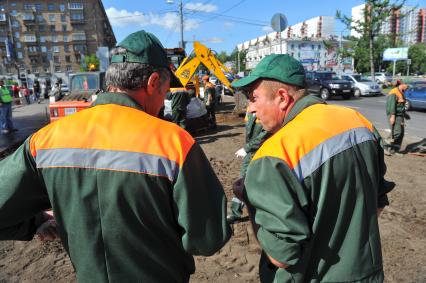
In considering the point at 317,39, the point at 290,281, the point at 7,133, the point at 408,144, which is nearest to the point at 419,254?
the point at 290,281

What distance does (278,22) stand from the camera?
9.35 m

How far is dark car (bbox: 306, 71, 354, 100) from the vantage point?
69.3 feet

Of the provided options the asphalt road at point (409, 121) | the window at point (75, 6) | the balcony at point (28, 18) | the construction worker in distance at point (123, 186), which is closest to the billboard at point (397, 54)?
the asphalt road at point (409, 121)

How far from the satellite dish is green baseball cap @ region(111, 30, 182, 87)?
850cm

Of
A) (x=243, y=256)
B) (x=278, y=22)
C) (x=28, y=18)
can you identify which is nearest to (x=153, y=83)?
(x=243, y=256)

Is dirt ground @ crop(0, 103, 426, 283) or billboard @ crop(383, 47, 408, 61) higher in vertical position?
billboard @ crop(383, 47, 408, 61)

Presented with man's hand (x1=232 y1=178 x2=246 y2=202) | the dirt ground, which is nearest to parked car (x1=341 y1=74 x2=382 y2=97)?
the dirt ground

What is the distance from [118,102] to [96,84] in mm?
10170

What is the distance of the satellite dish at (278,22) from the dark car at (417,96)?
9.05 metres

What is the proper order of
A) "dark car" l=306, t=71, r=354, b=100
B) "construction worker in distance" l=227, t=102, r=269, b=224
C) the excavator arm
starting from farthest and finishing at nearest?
"dark car" l=306, t=71, r=354, b=100
the excavator arm
"construction worker in distance" l=227, t=102, r=269, b=224

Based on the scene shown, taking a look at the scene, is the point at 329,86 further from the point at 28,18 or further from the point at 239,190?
the point at 28,18

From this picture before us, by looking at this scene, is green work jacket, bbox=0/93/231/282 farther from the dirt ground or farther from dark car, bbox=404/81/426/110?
dark car, bbox=404/81/426/110

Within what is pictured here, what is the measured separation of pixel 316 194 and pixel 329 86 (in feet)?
70.9

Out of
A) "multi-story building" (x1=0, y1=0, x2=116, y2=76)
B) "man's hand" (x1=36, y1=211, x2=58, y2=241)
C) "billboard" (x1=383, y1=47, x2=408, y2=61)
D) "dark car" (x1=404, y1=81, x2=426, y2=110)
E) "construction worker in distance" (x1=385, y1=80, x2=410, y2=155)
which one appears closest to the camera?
"man's hand" (x1=36, y1=211, x2=58, y2=241)
